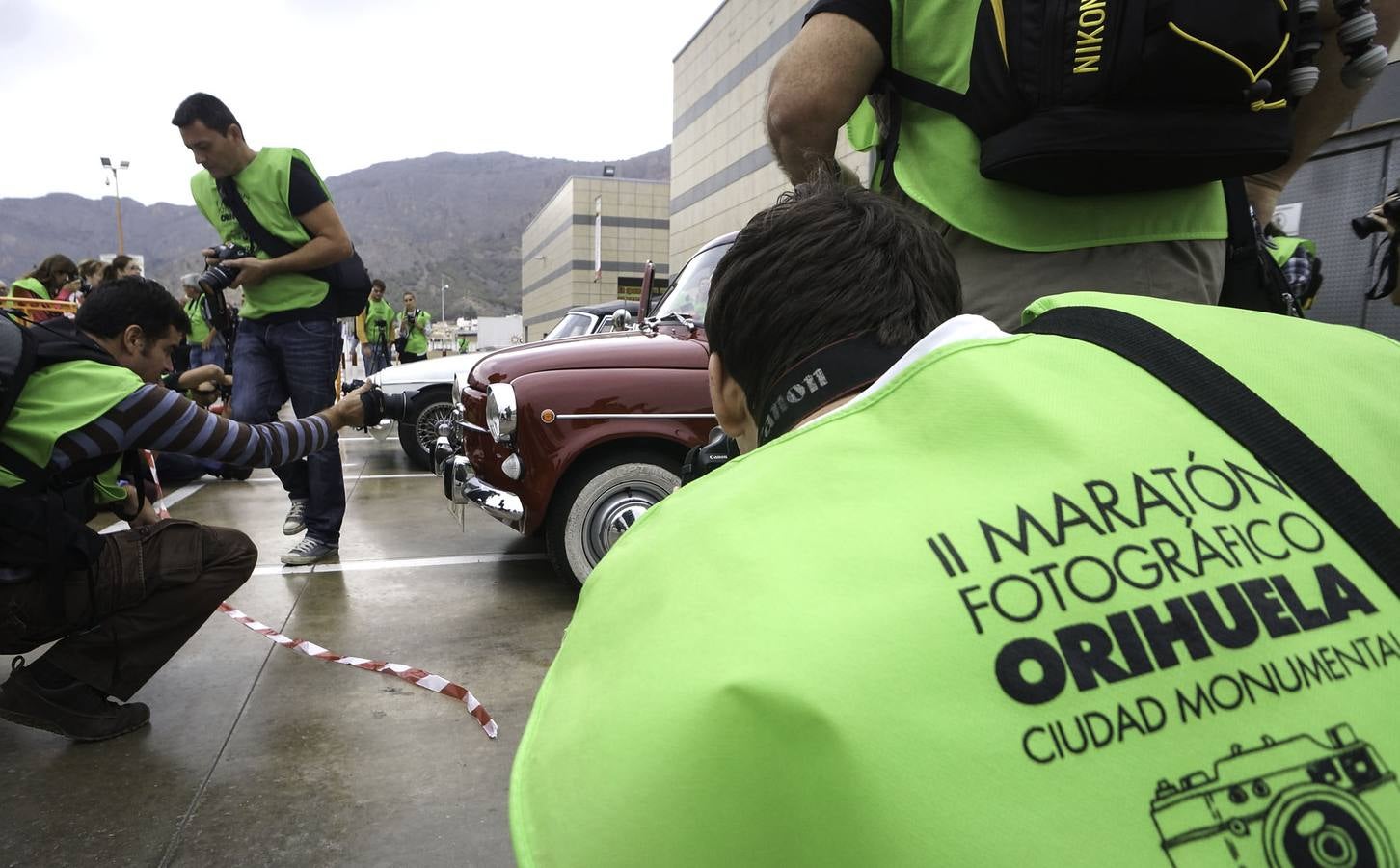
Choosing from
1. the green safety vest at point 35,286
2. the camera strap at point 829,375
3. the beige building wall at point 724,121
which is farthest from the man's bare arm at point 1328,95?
the beige building wall at point 724,121

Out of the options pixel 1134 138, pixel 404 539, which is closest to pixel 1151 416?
pixel 1134 138

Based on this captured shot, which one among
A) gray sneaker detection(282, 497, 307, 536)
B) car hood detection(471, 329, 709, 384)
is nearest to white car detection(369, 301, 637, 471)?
gray sneaker detection(282, 497, 307, 536)

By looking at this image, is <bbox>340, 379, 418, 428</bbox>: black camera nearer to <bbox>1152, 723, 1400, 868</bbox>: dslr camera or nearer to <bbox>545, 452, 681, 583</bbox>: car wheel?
<bbox>545, 452, 681, 583</bbox>: car wheel

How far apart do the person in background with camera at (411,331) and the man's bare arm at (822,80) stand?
40.5 ft

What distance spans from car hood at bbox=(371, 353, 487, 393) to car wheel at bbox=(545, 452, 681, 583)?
150 inches

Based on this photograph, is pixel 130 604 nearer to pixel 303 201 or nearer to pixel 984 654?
pixel 303 201

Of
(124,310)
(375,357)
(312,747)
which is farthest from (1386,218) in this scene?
(375,357)

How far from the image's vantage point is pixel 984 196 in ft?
5.30

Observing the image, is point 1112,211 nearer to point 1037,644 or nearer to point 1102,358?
point 1102,358

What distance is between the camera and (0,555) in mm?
2256

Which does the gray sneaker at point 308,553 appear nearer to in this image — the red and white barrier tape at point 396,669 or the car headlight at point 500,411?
the red and white barrier tape at point 396,669

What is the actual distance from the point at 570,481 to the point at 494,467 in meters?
0.37

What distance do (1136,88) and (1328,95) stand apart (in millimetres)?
700

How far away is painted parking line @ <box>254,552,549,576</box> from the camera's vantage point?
14.0 feet
